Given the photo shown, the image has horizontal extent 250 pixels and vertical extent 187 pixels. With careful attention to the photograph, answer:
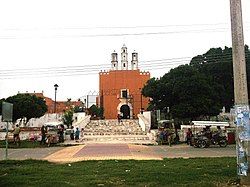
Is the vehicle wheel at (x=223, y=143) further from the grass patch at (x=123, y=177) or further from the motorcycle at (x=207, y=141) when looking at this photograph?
the grass patch at (x=123, y=177)

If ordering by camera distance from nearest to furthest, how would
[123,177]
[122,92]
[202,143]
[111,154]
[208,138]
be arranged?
[123,177]
[111,154]
[202,143]
[208,138]
[122,92]

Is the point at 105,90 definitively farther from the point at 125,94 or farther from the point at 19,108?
the point at 19,108

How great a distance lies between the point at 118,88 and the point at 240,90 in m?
60.9

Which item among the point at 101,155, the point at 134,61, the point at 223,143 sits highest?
the point at 134,61

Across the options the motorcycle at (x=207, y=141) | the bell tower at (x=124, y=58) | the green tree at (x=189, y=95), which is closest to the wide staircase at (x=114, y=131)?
the green tree at (x=189, y=95)

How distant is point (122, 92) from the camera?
6988 cm

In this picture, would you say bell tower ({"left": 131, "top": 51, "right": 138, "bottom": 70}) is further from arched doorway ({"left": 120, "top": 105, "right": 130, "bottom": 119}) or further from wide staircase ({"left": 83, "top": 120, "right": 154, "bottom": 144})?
wide staircase ({"left": 83, "top": 120, "right": 154, "bottom": 144})

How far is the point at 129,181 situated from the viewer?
9.48m

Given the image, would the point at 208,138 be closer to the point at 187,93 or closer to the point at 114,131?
the point at 187,93

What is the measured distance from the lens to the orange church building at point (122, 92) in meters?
68.6

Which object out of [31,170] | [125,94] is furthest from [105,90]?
[31,170]

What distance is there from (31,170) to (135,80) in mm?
58901

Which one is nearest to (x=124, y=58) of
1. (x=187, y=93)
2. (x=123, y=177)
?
(x=187, y=93)

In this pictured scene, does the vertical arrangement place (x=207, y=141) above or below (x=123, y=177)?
above
